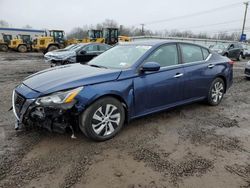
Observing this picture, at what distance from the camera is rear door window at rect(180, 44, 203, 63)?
424 centimetres

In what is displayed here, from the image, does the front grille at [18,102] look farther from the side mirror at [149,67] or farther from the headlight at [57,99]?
the side mirror at [149,67]

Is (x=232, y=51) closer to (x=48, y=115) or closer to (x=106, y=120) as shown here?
(x=106, y=120)

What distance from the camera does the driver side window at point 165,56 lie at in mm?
3763

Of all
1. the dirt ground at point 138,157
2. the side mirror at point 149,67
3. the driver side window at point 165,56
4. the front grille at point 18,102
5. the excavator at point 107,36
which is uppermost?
the excavator at point 107,36

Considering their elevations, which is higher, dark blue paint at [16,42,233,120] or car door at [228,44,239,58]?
car door at [228,44,239,58]

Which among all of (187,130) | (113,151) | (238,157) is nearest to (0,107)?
(113,151)

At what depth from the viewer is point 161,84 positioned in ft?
12.1

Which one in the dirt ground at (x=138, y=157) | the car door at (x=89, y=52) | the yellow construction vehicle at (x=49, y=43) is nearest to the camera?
the dirt ground at (x=138, y=157)

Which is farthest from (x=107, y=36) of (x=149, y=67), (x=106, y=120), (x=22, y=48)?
(x=106, y=120)

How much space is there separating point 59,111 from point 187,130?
225 cm

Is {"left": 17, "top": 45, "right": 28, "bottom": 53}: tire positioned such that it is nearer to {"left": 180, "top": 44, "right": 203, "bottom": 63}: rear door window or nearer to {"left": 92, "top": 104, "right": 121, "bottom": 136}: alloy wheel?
{"left": 180, "top": 44, "right": 203, "bottom": 63}: rear door window

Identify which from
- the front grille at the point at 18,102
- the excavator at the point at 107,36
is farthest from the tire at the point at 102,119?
the excavator at the point at 107,36

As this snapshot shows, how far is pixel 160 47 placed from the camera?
12.8ft

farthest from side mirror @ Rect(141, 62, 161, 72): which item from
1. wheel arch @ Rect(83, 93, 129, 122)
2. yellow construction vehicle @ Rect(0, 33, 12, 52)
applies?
yellow construction vehicle @ Rect(0, 33, 12, 52)
